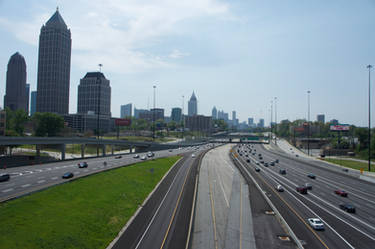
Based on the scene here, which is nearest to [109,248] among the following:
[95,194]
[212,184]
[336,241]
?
[95,194]

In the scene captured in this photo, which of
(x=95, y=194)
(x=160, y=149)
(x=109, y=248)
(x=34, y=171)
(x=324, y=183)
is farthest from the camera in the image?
(x=160, y=149)

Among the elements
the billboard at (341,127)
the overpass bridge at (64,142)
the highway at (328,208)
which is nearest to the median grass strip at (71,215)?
the highway at (328,208)

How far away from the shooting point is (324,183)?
184 feet

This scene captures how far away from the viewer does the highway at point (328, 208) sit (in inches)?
1065

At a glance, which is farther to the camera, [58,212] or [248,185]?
[248,185]

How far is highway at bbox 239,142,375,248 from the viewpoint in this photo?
27047mm

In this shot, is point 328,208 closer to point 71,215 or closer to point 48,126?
point 71,215

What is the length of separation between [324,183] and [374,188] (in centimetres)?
883

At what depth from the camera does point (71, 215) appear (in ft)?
93.0

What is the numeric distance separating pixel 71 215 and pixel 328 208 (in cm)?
3500

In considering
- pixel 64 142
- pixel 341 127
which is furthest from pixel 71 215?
pixel 341 127

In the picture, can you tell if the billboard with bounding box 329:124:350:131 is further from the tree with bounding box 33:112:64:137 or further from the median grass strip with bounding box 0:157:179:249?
the tree with bounding box 33:112:64:137

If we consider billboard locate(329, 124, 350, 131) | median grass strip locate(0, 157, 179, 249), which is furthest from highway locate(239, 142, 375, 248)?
billboard locate(329, 124, 350, 131)

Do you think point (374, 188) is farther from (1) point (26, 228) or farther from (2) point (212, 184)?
(1) point (26, 228)
